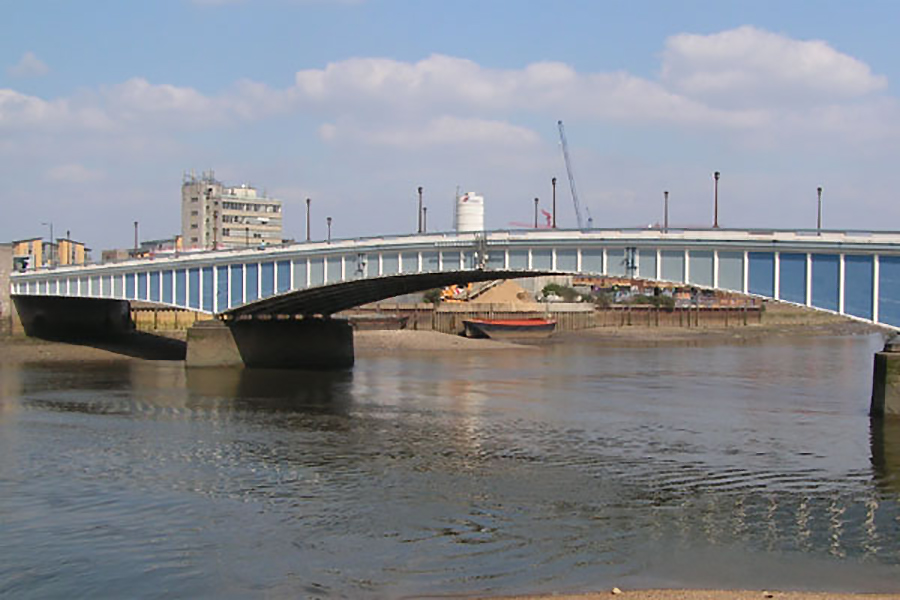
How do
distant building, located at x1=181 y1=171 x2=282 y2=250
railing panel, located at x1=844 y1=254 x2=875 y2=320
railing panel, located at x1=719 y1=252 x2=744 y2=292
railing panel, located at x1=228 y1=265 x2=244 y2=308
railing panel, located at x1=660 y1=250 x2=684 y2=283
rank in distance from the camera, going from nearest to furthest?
railing panel, located at x1=844 y1=254 x2=875 y2=320
railing panel, located at x1=719 y1=252 x2=744 y2=292
railing panel, located at x1=660 y1=250 x2=684 y2=283
railing panel, located at x1=228 y1=265 x2=244 y2=308
distant building, located at x1=181 y1=171 x2=282 y2=250

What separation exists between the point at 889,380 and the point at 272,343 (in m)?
34.1

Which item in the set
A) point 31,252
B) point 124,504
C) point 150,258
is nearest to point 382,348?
point 150,258

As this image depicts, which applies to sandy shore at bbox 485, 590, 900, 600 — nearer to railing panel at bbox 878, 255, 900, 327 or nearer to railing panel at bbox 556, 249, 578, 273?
railing panel at bbox 878, 255, 900, 327

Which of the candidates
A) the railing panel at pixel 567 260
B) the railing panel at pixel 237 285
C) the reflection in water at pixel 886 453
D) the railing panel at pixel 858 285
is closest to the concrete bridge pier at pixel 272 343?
the railing panel at pixel 237 285

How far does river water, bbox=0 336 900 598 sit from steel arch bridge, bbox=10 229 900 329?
4.79 meters

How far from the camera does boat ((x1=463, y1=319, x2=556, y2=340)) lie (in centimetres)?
9169

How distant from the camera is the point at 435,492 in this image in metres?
22.6

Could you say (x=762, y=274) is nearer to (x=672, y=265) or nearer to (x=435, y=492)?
(x=672, y=265)

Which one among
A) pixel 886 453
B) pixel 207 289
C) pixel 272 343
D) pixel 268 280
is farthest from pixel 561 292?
pixel 886 453

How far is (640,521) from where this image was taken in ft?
64.9

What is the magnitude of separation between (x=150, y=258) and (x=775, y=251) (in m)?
37.2

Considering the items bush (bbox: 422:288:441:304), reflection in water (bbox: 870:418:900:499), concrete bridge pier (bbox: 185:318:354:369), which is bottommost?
reflection in water (bbox: 870:418:900:499)

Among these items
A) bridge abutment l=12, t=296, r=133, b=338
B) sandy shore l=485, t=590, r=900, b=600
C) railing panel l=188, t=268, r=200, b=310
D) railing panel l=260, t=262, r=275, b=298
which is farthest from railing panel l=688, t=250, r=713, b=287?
bridge abutment l=12, t=296, r=133, b=338

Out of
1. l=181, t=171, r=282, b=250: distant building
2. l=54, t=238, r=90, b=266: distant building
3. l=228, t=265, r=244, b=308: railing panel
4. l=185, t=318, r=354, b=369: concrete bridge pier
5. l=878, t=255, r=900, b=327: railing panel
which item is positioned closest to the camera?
l=878, t=255, r=900, b=327: railing panel
